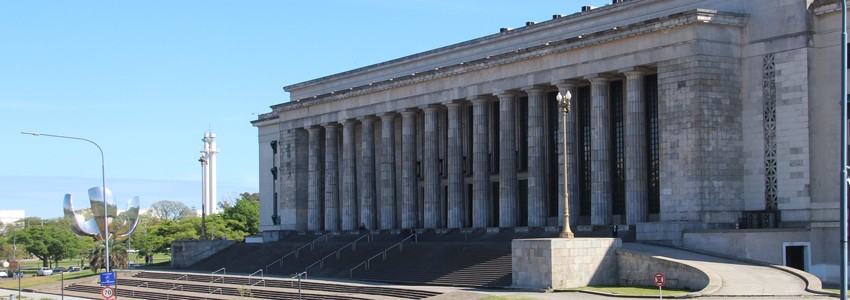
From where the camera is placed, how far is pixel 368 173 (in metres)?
92.5

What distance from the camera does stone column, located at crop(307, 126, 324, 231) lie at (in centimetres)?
9819

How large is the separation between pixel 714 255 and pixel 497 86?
71.3 feet


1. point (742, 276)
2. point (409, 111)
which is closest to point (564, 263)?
point (742, 276)

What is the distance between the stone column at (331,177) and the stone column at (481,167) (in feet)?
59.7

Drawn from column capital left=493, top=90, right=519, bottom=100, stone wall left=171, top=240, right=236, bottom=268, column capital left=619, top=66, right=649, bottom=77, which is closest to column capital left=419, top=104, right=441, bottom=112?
column capital left=493, top=90, right=519, bottom=100

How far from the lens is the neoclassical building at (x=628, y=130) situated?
61.5 m

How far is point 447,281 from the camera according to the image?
64.5 m

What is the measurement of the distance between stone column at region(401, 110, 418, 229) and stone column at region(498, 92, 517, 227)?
36.3 feet

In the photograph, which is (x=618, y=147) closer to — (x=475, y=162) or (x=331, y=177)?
(x=475, y=162)

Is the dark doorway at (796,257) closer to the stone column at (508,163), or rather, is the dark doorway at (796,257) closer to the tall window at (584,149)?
the tall window at (584,149)

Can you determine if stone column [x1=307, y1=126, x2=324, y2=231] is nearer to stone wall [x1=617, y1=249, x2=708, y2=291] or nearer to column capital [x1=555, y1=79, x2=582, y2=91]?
column capital [x1=555, y1=79, x2=582, y2=91]

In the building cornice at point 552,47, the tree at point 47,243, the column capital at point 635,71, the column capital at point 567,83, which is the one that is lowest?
the tree at point 47,243

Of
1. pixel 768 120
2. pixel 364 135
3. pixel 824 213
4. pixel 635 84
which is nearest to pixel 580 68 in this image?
pixel 635 84

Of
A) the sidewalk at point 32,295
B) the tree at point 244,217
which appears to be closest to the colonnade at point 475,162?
the sidewalk at point 32,295
